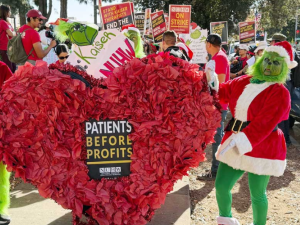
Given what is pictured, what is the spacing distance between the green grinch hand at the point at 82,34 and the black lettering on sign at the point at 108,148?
2.22ft

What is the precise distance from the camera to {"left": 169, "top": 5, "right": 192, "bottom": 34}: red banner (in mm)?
9000

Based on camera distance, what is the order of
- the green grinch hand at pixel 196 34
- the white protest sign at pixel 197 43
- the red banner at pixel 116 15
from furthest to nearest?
→ 1. the green grinch hand at pixel 196 34
2. the white protest sign at pixel 197 43
3. the red banner at pixel 116 15

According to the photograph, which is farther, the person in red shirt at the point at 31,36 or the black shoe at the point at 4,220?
the person in red shirt at the point at 31,36

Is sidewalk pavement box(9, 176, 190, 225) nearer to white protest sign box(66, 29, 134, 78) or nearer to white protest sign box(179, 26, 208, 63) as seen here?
white protest sign box(66, 29, 134, 78)

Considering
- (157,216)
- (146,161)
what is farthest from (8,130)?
(157,216)

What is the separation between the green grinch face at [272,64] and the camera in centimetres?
274

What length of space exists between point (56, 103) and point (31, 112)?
0.19 m

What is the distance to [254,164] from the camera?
2750mm

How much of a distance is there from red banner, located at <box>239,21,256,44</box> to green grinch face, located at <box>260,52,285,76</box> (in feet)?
26.7

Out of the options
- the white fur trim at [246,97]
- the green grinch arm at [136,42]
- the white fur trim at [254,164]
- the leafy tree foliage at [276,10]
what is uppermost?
the leafy tree foliage at [276,10]

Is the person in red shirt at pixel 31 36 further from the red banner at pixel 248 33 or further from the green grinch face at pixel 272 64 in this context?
the red banner at pixel 248 33

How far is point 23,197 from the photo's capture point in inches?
145

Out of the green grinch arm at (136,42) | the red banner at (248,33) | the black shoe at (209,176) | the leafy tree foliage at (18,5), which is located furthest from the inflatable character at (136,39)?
the leafy tree foliage at (18,5)

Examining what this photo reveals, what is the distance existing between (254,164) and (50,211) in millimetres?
2000
